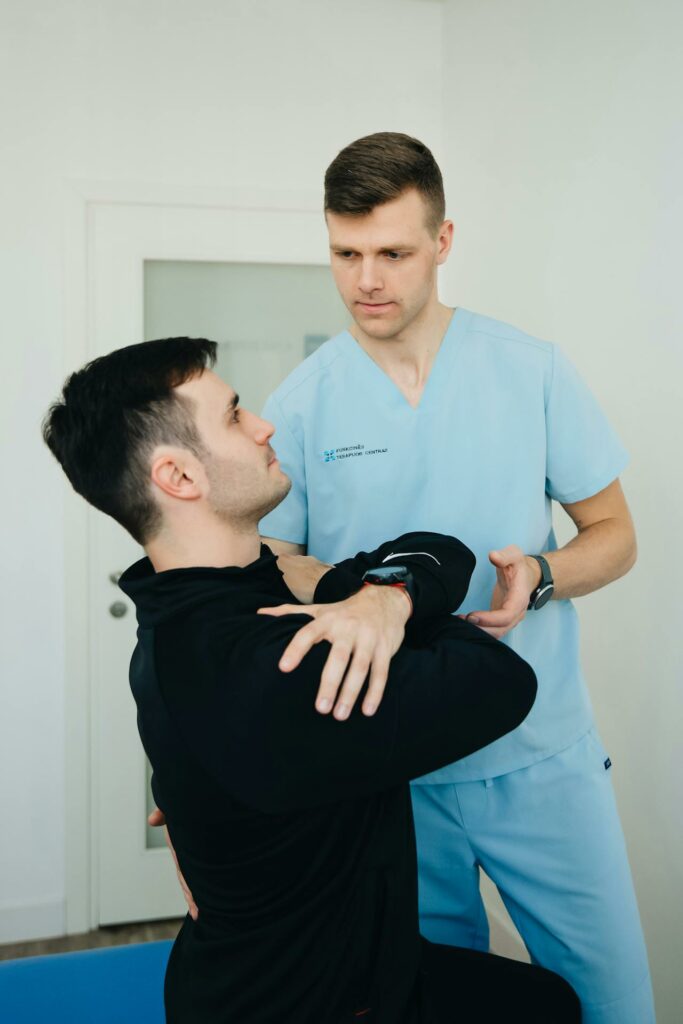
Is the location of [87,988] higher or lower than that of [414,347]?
lower

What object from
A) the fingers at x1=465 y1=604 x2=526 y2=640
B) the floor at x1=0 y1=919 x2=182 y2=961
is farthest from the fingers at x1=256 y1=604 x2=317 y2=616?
the floor at x1=0 y1=919 x2=182 y2=961

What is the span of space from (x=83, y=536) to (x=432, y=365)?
172cm

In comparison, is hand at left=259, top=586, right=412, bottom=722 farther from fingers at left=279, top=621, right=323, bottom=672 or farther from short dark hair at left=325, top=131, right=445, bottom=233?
short dark hair at left=325, top=131, right=445, bottom=233

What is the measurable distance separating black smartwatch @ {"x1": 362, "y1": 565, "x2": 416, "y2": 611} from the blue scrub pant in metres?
0.49

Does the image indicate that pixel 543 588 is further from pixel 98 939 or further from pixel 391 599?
pixel 98 939

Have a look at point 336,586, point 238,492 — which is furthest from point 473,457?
point 238,492

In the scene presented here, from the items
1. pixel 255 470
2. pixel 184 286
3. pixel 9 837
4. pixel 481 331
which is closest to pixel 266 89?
pixel 184 286

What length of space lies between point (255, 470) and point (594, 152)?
1.41 meters

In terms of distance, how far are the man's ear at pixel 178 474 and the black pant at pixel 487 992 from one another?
0.66 metres

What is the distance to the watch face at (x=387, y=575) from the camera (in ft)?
3.68

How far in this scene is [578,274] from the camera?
2.25 metres

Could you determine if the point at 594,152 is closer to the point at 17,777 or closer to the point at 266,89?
the point at 266,89

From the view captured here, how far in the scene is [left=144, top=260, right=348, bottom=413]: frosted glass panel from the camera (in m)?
3.08

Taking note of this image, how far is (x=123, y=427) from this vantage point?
111 cm
